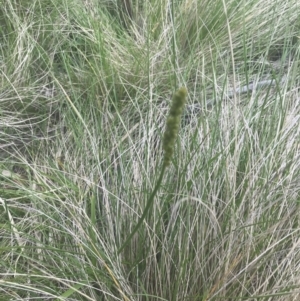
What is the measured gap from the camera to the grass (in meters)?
0.89

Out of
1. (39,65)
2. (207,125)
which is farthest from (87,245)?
(39,65)

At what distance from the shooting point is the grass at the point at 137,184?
0.89 meters

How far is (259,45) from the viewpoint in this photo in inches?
59.1

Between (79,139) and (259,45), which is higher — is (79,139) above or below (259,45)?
below

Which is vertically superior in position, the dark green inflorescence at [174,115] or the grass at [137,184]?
the dark green inflorescence at [174,115]

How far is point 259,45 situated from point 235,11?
8.2 inches

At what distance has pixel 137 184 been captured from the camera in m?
1.06

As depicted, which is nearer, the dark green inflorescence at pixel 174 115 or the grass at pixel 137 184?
the dark green inflorescence at pixel 174 115

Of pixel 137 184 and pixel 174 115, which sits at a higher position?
pixel 174 115

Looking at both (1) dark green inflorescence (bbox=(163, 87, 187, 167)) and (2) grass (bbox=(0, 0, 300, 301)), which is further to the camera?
(2) grass (bbox=(0, 0, 300, 301))

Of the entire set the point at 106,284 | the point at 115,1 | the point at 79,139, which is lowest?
the point at 106,284

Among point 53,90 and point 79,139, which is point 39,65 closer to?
point 53,90

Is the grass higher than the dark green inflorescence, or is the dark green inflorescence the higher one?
the dark green inflorescence

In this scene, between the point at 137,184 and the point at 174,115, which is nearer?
the point at 174,115
